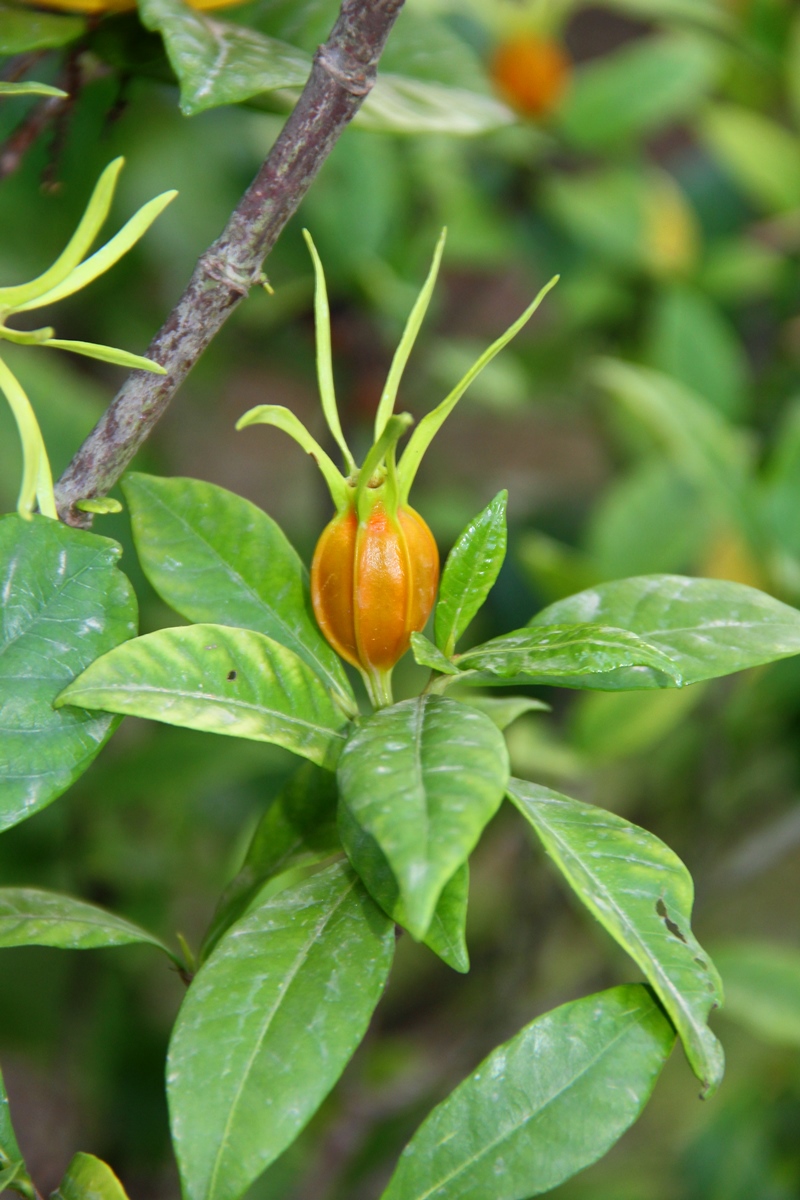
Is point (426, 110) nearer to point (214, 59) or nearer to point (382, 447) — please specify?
point (214, 59)

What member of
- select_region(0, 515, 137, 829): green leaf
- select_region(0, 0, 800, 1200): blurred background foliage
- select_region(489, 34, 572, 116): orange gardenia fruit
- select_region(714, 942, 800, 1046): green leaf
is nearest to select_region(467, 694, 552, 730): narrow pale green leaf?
select_region(0, 515, 137, 829): green leaf

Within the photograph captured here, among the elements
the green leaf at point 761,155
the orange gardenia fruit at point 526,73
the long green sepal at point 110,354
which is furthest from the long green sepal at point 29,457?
the green leaf at point 761,155

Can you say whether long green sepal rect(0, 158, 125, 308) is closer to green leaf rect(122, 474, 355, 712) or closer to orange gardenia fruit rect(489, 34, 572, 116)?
green leaf rect(122, 474, 355, 712)

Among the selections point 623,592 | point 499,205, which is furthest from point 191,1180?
point 499,205

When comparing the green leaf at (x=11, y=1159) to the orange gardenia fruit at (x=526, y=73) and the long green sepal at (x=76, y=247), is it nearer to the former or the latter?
the long green sepal at (x=76, y=247)

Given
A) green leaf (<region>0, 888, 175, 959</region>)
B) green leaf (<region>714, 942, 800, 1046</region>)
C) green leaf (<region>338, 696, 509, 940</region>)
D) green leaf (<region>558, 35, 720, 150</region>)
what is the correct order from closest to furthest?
green leaf (<region>338, 696, 509, 940</region>), green leaf (<region>0, 888, 175, 959</region>), green leaf (<region>714, 942, 800, 1046</region>), green leaf (<region>558, 35, 720, 150</region>)

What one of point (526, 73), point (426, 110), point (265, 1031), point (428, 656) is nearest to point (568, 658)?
point (428, 656)
